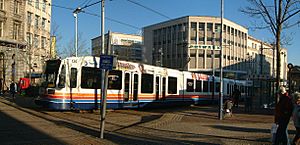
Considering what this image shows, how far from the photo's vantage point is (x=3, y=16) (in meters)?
48.8

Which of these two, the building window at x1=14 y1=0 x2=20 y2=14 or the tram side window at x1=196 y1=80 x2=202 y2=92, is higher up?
the building window at x1=14 y1=0 x2=20 y2=14

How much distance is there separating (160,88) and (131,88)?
352 centimetres

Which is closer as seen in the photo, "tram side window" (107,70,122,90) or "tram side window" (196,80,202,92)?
"tram side window" (107,70,122,90)

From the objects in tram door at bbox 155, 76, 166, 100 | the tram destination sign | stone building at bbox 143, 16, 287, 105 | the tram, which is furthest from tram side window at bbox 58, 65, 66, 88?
stone building at bbox 143, 16, 287, 105

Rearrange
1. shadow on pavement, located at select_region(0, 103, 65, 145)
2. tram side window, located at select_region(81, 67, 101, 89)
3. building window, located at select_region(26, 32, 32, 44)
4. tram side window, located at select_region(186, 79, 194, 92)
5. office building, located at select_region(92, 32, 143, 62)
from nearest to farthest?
shadow on pavement, located at select_region(0, 103, 65, 145)
tram side window, located at select_region(81, 67, 101, 89)
tram side window, located at select_region(186, 79, 194, 92)
office building, located at select_region(92, 32, 143, 62)
building window, located at select_region(26, 32, 32, 44)

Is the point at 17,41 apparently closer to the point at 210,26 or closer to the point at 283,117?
the point at 283,117

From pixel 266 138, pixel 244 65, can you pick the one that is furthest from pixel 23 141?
pixel 244 65

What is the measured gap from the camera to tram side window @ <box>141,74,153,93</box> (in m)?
21.8

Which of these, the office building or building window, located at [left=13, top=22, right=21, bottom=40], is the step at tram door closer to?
the office building

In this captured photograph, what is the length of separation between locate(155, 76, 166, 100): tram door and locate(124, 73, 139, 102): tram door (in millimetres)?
2426

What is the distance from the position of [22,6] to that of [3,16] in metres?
5.03

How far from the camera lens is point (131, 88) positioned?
20.8 m

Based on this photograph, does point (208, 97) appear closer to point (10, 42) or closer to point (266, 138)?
point (266, 138)

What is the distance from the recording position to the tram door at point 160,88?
76.4ft
